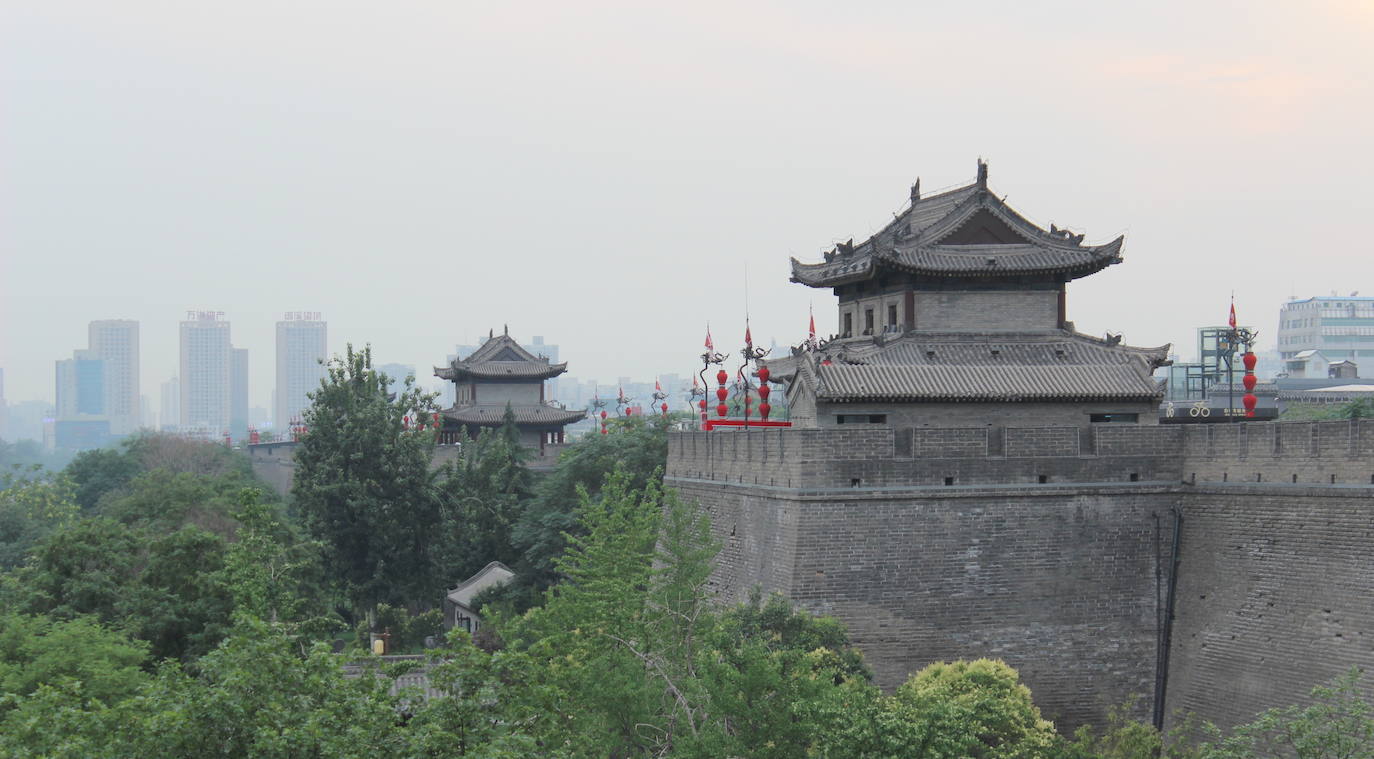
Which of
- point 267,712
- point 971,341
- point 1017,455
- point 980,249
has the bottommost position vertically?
point 267,712

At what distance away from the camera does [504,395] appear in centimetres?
6259

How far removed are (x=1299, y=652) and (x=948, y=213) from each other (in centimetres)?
1025

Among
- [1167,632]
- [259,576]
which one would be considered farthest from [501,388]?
[259,576]

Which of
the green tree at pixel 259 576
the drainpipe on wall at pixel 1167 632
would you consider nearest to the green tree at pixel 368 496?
the green tree at pixel 259 576

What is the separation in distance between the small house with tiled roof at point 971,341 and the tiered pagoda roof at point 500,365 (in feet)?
111

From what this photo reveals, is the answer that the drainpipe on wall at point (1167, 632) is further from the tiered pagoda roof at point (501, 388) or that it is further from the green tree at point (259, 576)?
the tiered pagoda roof at point (501, 388)

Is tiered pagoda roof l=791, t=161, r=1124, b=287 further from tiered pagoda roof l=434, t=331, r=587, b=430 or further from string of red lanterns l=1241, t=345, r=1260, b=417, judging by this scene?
tiered pagoda roof l=434, t=331, r=587, b=430

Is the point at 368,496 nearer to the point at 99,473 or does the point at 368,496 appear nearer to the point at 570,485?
the point at 570,485

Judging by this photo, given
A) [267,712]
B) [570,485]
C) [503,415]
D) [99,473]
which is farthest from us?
[99,473]

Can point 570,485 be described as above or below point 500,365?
Answer: below

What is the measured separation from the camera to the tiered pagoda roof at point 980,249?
27344 millimetres

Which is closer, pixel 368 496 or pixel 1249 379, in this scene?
pixel 1249 379

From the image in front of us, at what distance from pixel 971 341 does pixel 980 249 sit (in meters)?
1.78

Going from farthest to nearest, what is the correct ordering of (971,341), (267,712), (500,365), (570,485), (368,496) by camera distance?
(500,365)
(570,485)
(368,496)
(971,341)
(267,712)
